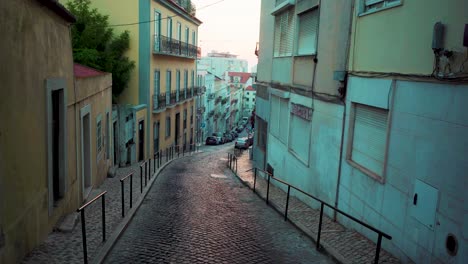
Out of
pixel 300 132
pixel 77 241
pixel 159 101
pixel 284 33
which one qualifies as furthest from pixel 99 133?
pixel 159 101

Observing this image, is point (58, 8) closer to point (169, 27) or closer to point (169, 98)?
point (169, 27)

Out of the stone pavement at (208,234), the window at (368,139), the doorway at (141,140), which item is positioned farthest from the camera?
the doorway at (141,140)

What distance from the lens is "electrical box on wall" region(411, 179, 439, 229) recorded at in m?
5.95

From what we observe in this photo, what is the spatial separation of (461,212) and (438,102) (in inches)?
57.3

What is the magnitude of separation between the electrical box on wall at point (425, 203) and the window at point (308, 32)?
6386 mm

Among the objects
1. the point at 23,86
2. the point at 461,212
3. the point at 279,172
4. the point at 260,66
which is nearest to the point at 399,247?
the point at 461,212

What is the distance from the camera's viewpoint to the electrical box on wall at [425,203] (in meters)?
5.95

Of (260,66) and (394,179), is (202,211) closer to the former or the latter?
(394,179)

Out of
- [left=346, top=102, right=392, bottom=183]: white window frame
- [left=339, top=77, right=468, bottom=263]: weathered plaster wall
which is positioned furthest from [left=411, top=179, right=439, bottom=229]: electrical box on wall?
[left=346, top=102, right=392, bottom=183]: white window frame

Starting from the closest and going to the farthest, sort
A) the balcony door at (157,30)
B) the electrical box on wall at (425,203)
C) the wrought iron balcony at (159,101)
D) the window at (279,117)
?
the electrical box on wall at (425,203) → the window at (279,117) → the balcony door at (157,30) → the wrought iron balcony at (159,101)

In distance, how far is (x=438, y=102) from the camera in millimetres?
5957

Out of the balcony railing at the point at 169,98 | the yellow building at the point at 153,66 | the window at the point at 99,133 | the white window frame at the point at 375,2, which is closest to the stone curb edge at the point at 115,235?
the window at the point at 99,133

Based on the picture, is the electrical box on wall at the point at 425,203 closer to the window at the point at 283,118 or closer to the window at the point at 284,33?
the window at the point at 283,118

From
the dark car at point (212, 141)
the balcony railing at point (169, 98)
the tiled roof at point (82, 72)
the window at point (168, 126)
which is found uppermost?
the tiled roof at point (82, 72)
